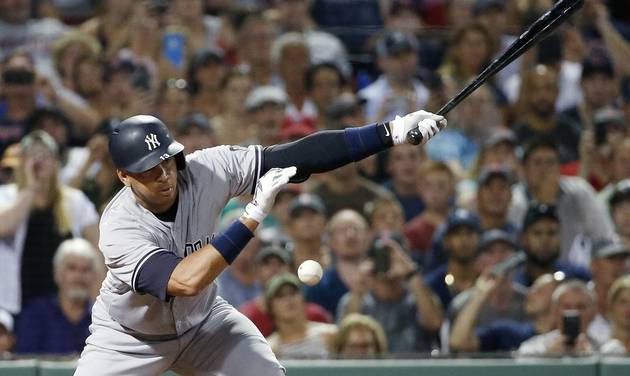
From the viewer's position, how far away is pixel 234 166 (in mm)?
4219

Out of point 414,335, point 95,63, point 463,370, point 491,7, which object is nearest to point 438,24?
point 491,7

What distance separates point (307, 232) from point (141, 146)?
9.01 ft

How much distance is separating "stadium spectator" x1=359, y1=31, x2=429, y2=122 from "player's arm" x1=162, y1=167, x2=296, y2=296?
4009 millimetres

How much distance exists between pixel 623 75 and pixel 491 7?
1078 mm

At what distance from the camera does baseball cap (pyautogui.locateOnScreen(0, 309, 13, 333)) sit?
607 cm

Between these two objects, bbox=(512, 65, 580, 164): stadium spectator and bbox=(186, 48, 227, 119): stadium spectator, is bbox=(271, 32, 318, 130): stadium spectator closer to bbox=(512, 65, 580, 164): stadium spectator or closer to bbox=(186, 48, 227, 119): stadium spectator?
bbox=(186, 48, 227, 119): stadium spectator

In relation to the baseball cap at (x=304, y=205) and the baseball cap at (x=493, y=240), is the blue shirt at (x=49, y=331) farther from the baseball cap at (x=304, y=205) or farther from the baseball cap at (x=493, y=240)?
the baseball cap at (x=493, y=240)

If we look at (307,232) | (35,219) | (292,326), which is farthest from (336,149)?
(35,219)

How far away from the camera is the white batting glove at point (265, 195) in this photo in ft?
12.4

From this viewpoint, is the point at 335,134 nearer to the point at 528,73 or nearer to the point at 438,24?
the point at 528,73

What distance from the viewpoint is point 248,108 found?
7406mm

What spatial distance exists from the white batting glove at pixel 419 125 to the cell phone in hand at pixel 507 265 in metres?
2.25

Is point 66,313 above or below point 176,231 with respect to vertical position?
below

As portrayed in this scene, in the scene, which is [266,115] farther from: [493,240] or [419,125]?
[419,125]
